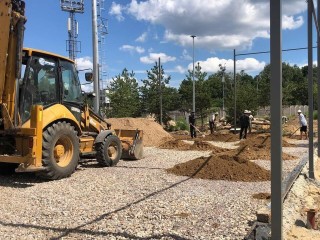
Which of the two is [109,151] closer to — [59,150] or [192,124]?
[59,150]

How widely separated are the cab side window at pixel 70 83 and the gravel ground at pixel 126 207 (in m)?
2.10

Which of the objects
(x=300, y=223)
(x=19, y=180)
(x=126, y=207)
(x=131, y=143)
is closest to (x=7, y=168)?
(x=19, y=180)

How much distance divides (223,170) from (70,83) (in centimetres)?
460

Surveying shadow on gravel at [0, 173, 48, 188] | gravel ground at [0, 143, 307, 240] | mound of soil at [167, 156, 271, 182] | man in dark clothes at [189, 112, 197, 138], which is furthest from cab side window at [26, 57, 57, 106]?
man in dark clothes at [189, 112, 197, 138]

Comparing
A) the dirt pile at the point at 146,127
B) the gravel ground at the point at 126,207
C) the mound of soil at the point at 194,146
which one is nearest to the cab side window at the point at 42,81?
the gravel ground at the point at 126,207

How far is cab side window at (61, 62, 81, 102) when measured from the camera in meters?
10.6

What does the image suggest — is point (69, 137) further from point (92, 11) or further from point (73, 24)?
point (73, 24)

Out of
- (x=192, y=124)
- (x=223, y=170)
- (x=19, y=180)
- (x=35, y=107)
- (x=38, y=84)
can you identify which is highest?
(x=38, y=84)

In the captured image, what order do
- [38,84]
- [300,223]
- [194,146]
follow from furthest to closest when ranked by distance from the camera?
1. [194,146]
2. [38,84]
3. [300,223]

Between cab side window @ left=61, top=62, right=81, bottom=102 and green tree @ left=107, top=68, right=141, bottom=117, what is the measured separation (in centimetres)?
2447

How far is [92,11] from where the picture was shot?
16.9 metres

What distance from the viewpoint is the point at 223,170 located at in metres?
10.2

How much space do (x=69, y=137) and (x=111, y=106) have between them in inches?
1084

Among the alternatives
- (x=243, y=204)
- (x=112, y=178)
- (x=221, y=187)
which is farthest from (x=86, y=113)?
(x=243, y=204)
